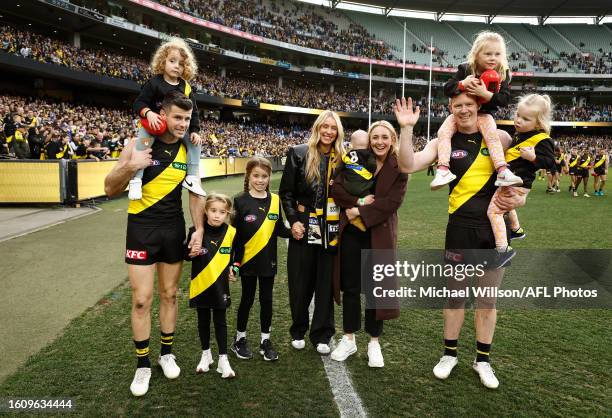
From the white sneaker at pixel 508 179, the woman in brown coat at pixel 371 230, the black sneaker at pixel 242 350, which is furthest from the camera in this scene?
the black sneaker at pixel 242 350

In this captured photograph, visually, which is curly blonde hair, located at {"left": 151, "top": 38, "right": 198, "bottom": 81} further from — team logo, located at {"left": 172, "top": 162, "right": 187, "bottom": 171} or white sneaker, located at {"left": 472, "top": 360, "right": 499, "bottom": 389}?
white sneaker, located at {"left": 472, "top": 360, "right": 499, "bottom": 389}

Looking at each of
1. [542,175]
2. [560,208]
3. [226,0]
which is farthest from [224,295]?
[226,0]

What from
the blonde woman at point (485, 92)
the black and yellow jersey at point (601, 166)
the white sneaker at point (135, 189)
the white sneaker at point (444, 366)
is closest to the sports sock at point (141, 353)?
the white sneaker at point (135, 189)

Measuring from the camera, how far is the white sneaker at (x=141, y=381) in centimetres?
284

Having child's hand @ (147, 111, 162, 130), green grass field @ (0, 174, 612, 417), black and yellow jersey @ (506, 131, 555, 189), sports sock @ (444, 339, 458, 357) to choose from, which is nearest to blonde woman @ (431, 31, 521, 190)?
black and yellow jersey @ (506, 131, 555, 189)

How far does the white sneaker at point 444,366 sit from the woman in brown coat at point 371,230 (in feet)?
1.40

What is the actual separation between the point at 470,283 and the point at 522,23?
77.0m

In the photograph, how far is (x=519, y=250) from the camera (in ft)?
22.6

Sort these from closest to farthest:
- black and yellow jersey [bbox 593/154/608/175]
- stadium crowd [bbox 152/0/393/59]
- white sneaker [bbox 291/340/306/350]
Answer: white sneaker [bbox 291/340/306/350], black and yellow jersey [bbox 593/154/608/175], stadium crowd [bbox 152/0/393/59]

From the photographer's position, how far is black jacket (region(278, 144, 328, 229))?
3.50m

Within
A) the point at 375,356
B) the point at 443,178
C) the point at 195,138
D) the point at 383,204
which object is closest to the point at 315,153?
the point at 383,204

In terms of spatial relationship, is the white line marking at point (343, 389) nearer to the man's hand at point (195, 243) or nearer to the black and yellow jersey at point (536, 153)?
the man's hand at point (195, 243)

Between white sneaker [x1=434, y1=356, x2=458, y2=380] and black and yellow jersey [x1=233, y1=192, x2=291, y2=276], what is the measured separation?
1499 mm

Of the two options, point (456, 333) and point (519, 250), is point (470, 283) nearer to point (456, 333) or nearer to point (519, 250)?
point (456, 333)
